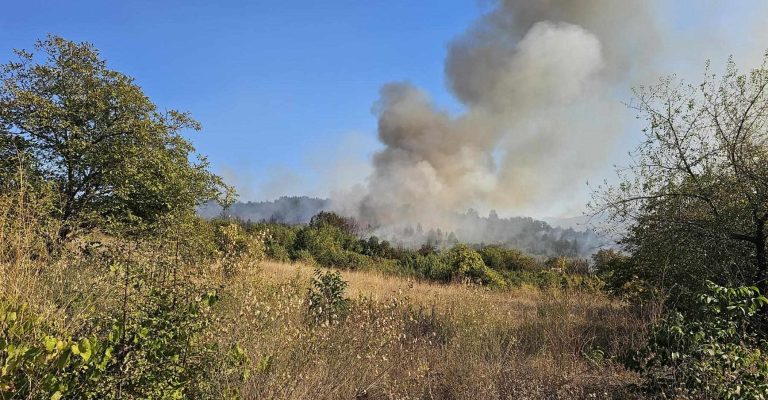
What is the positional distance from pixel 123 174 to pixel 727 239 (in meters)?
11.2

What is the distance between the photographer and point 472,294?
766 cm

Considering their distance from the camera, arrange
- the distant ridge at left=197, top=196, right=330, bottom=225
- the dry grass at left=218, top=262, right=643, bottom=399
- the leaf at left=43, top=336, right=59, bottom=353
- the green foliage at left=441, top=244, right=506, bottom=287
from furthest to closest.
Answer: the distant ridge at left=197, top=196, right=330, bottom=225 → the green foliage at left=441, top=244, right=506, bottom=287 → the dry grass at left=218, top=262, right=643, bottom=399 → the leaf at left=43, top=336, right=59, bottom=353

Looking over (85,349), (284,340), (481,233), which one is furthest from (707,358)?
(481,233)

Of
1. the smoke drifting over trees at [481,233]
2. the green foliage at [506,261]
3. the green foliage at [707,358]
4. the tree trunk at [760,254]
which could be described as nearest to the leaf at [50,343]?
the green foliage at [707,358]

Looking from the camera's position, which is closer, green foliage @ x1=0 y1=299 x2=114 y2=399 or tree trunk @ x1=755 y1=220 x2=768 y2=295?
green foliage @ x1=0 y1=299 x2=114 y2=399

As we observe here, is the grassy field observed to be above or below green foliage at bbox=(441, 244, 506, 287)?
below

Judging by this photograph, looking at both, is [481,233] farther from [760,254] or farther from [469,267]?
[760,254]

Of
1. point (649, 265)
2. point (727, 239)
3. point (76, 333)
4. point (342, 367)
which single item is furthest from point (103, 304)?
point (649, 265)

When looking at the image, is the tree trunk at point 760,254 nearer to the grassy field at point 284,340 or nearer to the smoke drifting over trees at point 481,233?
the grassy field at point 284,340

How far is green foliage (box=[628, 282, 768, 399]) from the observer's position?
3199 millimetres

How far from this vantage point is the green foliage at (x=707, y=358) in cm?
320

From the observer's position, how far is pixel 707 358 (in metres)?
3.49

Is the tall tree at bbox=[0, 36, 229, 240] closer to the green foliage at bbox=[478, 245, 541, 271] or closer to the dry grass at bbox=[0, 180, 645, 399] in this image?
the dry grass at bbox=[0, 180, 645, 399]

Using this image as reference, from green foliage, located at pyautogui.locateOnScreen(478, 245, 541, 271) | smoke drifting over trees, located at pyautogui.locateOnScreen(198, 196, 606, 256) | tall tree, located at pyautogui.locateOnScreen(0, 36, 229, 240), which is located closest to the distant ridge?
smoke drifting over trees, located at pyautogui.locateOnScreen(198, 196, 606, 256)
